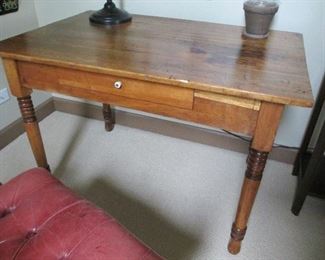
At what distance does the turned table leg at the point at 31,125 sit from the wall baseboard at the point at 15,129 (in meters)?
0.52

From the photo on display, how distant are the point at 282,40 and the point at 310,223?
785 mm

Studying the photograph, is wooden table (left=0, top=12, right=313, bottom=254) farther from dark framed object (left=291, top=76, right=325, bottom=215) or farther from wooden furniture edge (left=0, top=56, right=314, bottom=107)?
dark framed object (left=291, top=76, right=325, bottom=215)

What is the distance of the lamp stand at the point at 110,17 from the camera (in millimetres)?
1264

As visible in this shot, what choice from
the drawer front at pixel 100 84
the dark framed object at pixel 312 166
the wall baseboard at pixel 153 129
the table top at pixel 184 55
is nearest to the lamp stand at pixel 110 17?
the table top at pixel 184 55

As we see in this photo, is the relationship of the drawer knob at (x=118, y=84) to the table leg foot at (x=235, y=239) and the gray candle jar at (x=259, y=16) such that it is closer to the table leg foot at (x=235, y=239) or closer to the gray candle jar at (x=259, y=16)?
the gray candle jar at (x=259, y=16)

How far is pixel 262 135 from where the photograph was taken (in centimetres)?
83

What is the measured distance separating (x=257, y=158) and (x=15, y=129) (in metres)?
1.46

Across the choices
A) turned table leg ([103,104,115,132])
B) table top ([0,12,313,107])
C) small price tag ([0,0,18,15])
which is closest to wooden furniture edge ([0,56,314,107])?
table top ([0,12,313,107])

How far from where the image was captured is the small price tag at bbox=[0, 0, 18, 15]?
151 cm

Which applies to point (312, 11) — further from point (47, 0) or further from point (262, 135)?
point (47, 0)

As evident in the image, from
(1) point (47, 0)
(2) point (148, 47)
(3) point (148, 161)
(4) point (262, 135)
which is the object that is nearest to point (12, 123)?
(1) point (47, 0)

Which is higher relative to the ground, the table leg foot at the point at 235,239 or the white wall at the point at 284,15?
the white wall at the point at 284,15

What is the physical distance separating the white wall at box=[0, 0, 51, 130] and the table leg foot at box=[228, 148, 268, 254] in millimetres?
1385

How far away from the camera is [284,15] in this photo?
1287 mm
